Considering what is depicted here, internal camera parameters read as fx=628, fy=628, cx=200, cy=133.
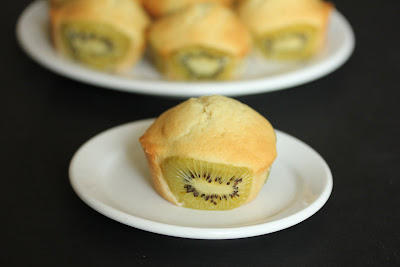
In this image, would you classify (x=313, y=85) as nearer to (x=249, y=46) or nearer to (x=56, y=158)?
(x=249, y=46)

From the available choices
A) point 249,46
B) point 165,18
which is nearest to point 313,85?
point 249,46

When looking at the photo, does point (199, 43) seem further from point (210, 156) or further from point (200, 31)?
point (210, 156)

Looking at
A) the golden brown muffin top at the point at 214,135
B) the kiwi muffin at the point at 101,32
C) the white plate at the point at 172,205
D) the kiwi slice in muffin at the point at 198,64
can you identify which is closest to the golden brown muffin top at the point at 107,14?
the kiwi muffin at the point at 101,32

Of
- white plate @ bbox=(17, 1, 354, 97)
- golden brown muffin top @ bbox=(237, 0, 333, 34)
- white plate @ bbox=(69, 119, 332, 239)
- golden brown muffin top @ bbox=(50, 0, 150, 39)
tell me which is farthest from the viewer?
golden brown muffin top @ bbox=(237, 0, 333, 34)

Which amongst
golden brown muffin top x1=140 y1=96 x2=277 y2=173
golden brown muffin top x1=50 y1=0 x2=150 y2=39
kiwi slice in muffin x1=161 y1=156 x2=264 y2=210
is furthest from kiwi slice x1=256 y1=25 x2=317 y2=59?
kiwi slice in muffin x1=161 y1=156 x2=264 y2=210

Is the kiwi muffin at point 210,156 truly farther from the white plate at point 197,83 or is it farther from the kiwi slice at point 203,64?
the kiwi slice at point 203,64

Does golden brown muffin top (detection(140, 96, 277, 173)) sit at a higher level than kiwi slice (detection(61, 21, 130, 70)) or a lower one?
higher

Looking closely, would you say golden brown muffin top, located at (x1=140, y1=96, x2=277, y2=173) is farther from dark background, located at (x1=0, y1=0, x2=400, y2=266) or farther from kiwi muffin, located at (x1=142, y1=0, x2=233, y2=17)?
kiwi muffin, located at (x1=142, y1=0, x2=233, y2=17)
